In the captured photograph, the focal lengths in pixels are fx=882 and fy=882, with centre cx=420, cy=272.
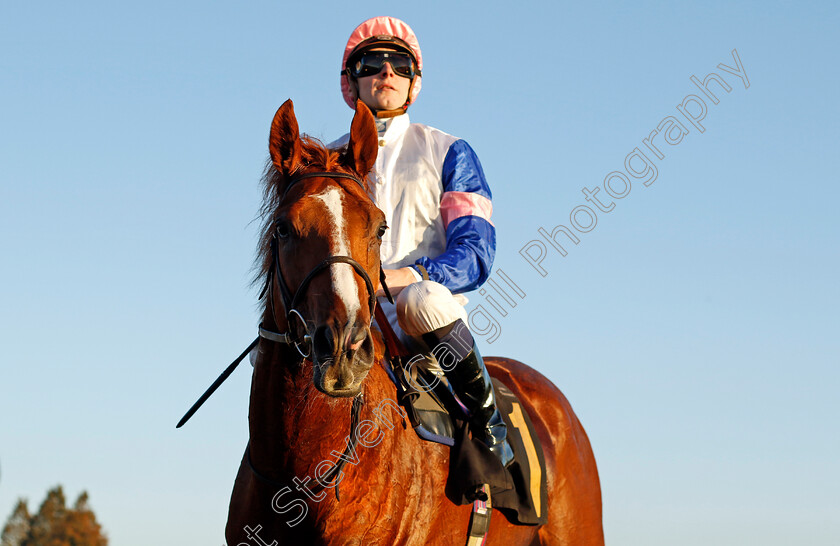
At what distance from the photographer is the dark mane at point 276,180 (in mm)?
4419

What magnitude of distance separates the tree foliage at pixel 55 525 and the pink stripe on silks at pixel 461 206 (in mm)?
35151

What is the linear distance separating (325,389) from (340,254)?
0.64 m

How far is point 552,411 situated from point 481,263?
5.47ft

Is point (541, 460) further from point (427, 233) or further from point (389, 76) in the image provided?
point (389, 76)

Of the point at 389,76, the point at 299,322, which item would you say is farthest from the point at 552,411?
the point at 299,322

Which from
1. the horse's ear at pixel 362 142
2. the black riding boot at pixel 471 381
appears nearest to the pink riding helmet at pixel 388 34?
the horse's ear at pixel 362 142

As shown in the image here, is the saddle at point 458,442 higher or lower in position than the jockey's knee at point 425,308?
lower

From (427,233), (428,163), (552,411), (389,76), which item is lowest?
(552,411)

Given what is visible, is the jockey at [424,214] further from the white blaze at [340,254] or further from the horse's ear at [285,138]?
the white blaze at [340,254]

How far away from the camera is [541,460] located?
18.9 ft

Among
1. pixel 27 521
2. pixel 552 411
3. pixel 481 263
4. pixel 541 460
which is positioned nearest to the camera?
pixel 481 263

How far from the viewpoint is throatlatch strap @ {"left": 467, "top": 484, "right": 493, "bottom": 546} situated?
4.82 metres

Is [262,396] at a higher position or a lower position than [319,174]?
lower

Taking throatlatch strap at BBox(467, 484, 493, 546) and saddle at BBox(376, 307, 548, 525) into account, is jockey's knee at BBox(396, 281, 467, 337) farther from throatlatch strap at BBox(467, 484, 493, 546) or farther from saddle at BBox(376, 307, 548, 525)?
throatlatch strap at BBox(467, 484, 493, 546)
